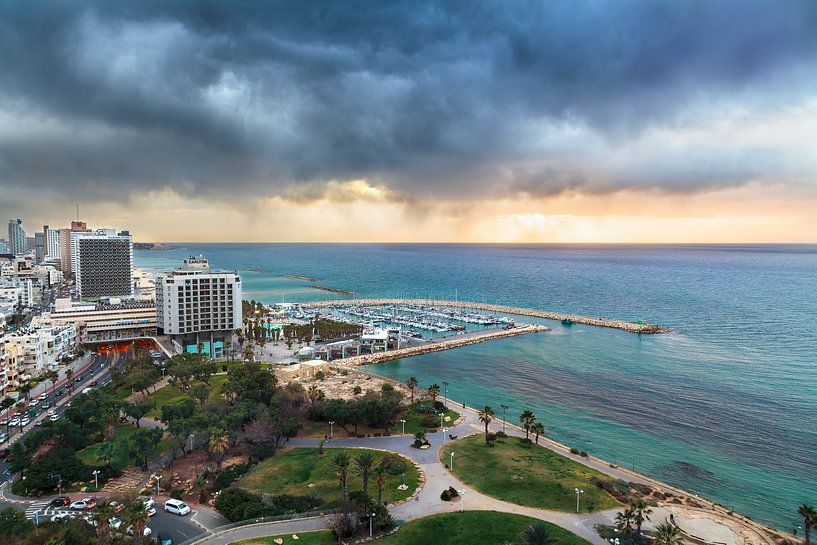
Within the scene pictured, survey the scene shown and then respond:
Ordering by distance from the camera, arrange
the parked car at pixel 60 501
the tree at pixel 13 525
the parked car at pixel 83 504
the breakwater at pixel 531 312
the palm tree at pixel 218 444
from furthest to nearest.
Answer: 1. the breakwater at pixel 531 312
2. the palm tree at pixel 218 444
3. the parked car at pixel 60 501
4. the parked car at pixel 83 504
5. the tree at pixel 13 525

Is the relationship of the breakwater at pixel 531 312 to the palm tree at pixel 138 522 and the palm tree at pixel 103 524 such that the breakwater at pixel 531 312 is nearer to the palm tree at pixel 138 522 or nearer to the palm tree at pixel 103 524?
the palm tree at pixel 138 522

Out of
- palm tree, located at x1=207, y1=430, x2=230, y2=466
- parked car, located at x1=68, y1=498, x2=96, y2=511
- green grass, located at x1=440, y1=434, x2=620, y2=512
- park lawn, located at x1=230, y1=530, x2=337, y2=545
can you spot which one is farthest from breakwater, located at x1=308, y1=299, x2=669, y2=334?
parked car, located at x1=68, y1=498, x2=96, y2=511

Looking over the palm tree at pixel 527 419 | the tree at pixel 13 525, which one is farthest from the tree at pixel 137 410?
the palm tree at pixel 527 419

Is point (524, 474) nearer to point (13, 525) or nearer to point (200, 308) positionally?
point (13, 525)

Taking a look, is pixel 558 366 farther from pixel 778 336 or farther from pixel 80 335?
pixel 80 335

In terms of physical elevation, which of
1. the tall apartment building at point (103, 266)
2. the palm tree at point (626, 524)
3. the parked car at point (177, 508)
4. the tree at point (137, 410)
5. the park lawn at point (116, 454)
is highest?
the tall apartment building at point (103, 266)

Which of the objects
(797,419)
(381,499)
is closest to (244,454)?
(381,499)

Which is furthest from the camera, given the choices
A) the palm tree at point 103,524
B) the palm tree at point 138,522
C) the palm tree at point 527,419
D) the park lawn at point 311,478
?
the palm tree at point 527,419

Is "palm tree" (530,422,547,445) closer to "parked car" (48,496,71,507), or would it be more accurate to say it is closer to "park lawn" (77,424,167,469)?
"park lawn" (77,424,167,469)
